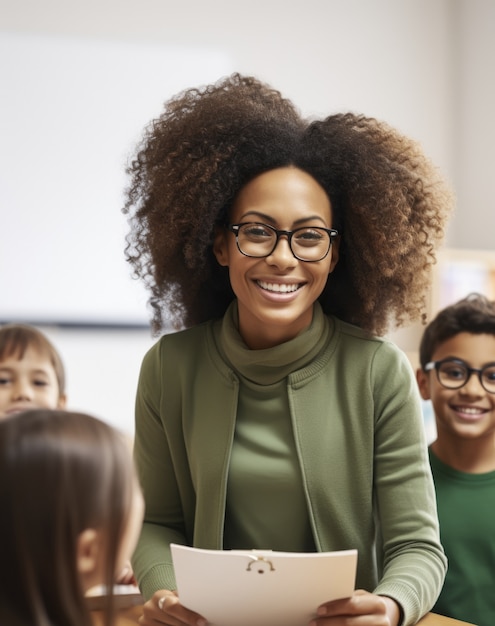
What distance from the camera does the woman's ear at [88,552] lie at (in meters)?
1.03

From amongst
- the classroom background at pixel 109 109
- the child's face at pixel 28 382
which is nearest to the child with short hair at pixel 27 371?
the child's face at pixel 28 382

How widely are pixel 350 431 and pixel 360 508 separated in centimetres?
Result: 14

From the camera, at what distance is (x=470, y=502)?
6.12 ft

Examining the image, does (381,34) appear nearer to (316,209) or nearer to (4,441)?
(316,209)

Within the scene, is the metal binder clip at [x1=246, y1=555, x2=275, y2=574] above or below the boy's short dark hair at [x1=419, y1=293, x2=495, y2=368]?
below

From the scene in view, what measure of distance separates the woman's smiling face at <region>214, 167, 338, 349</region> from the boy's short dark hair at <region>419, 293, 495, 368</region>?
506mm

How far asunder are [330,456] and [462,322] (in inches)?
23.5

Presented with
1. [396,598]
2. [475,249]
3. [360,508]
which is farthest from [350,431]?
[475,249]

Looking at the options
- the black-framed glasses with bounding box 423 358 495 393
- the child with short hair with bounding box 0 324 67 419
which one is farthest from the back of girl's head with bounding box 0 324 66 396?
the black-framed glasses with bounding box 423 358 495 393

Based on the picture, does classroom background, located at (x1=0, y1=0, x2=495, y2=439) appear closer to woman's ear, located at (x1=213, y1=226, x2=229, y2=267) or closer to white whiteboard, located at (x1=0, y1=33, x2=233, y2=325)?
white whiteboard, located at (x1=0, y1=33, x2=233, y2=325)

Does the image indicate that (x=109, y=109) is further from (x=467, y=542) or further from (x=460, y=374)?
(x=467, y=542)

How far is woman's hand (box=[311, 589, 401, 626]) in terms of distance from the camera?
1.37 meters

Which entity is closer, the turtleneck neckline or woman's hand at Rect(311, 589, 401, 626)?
woman's hand at Rect(311, 589, 401, 626)

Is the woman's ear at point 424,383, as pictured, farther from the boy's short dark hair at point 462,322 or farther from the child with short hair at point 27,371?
the child with short hair at point 27,371
